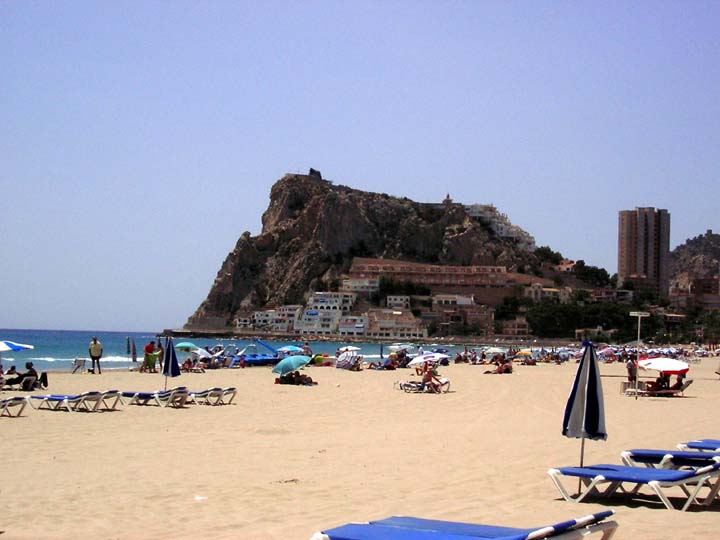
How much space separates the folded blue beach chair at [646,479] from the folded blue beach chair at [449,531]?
1955mm

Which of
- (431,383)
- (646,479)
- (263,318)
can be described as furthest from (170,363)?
(263,318)

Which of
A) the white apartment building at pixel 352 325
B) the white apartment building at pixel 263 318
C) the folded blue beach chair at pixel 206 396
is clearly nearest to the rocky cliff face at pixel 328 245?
the white apartment building at pixel 263 318

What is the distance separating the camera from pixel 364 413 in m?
17.1

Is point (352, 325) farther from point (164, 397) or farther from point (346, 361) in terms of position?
point (164, 397)

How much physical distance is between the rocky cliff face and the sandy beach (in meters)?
137

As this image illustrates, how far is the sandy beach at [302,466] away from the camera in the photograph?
7.13 meters

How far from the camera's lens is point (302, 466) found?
10.0 meters

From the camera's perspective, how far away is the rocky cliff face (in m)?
156

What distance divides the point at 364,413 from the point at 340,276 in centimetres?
13721

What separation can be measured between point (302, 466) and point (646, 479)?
13.0ft

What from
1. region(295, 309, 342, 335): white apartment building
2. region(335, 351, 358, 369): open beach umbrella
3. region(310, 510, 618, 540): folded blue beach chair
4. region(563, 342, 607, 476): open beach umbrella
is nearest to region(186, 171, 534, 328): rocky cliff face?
region(295, 309, 342, 335): white apartment building

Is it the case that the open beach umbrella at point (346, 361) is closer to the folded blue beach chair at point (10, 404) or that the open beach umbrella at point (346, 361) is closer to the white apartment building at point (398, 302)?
the folded blue beach chair at point (10, 404)

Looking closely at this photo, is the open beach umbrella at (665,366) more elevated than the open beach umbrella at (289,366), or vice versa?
the open beach umbrella at (665,366)

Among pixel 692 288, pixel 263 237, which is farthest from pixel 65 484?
pixel 692 288
